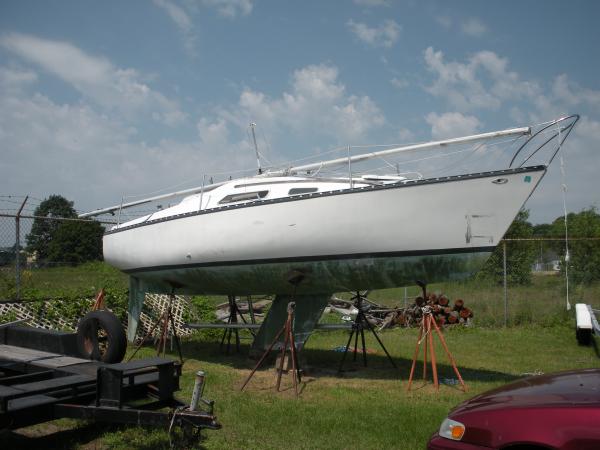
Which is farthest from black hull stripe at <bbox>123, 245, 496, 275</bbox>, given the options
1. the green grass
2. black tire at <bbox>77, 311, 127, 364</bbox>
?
black tire at <bbox>77, 311, 127, 364</bbox>

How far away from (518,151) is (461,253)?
147 centimetres

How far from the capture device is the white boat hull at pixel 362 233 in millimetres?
6688

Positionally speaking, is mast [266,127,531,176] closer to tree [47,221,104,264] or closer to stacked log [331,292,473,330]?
stacked log [331,292,473,330]

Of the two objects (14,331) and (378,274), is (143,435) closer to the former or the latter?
(14,331)

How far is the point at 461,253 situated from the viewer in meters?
6.84

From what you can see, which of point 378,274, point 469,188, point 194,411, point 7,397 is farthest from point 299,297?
point 7,397

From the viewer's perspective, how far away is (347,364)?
9008 mm

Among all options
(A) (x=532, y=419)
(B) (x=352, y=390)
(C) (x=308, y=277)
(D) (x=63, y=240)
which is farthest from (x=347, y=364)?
(D) (x=63, y=240)

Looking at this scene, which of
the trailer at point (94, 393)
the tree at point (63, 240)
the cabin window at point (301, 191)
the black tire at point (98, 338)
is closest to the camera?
the trailer at point (94, 393)

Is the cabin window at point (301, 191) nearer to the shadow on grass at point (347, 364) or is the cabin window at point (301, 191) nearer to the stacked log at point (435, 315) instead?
the shadow on grass at point (347, 364)

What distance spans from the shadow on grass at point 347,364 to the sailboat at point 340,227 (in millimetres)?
1135

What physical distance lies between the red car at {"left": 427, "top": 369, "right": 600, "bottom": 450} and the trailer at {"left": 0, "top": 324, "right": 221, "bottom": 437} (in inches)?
64.0

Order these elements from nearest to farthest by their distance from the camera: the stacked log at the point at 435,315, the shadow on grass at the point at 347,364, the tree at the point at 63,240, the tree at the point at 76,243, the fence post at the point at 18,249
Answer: the shadow on grass at the point at 347,364 < the fence post at the point at 18,249 < the tree at the point at 63,240 < the stacked log at the point at 435,315 < the tree at the point at 76,243

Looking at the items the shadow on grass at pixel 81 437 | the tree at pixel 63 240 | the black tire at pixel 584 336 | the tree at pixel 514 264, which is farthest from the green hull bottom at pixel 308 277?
the tree at pixel 514 264
